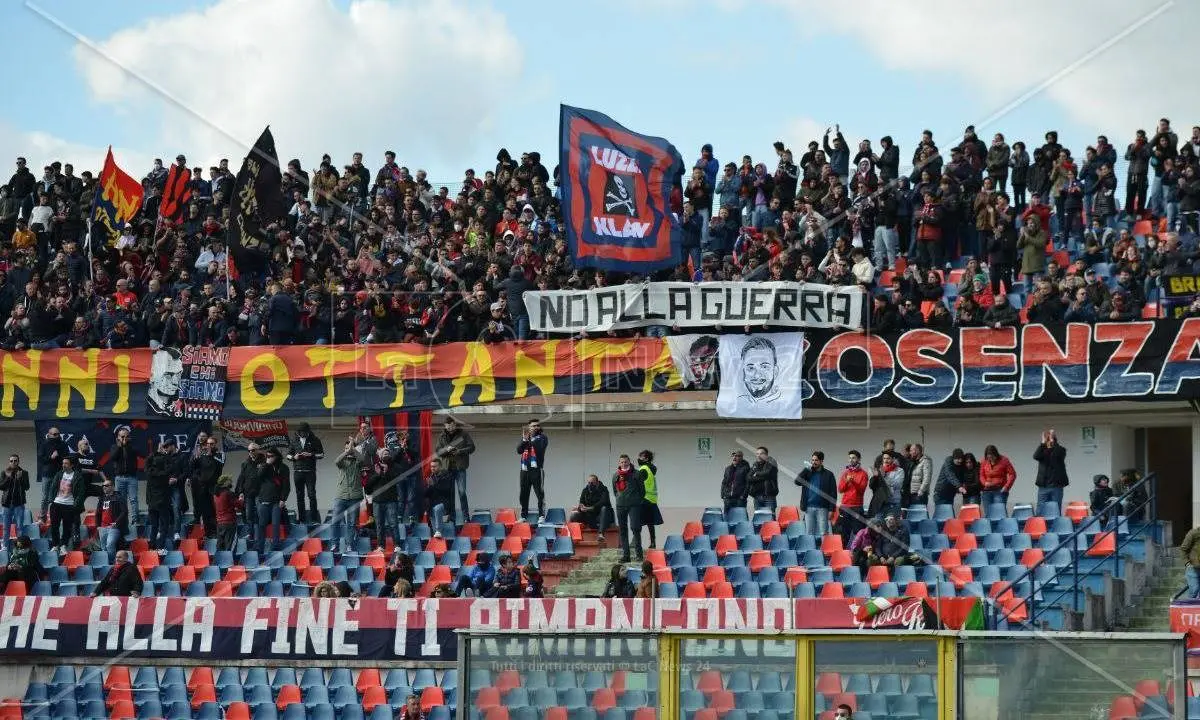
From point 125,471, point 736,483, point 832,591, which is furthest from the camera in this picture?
point 125,471

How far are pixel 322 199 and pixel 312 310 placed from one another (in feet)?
17.8

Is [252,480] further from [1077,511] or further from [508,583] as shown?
[1077,511]

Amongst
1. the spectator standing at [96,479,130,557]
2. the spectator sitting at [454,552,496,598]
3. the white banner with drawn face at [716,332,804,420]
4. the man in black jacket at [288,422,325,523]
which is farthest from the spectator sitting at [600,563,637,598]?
the spectator standing at [96,479,130,557]

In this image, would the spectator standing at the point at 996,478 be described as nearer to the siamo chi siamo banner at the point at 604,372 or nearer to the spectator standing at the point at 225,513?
the siamo chi siamo banner at the point at 604,372

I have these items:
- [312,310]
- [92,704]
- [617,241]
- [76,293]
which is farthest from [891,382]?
[76,293]

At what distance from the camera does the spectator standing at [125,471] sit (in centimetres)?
2892

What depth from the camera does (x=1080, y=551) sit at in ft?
75.0

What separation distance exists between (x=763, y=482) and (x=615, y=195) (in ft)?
16.1

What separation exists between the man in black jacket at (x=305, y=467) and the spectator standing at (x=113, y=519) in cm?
267

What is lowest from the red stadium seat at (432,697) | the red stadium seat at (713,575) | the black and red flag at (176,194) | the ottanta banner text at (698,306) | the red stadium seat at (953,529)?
the red stadium seat at (432,697)

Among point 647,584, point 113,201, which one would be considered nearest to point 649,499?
point 647,584

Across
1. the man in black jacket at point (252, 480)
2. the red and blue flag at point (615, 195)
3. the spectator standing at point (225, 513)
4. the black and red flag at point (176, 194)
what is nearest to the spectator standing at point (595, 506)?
the red and blue flag at point (615, 195)

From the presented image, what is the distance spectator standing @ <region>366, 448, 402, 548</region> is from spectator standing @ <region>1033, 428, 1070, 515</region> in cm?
920

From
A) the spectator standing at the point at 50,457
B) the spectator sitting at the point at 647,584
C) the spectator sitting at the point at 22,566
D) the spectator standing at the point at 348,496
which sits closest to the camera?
the spectator sitting at the point at 647,584
